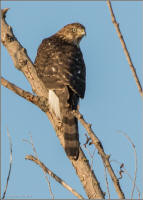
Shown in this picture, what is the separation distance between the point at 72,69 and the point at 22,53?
2.84ft

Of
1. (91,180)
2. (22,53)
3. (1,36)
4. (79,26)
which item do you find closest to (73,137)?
(91,180)

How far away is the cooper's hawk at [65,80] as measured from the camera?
5.19 metres

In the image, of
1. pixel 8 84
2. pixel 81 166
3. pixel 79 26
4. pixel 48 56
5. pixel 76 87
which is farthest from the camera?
pixel 79 26

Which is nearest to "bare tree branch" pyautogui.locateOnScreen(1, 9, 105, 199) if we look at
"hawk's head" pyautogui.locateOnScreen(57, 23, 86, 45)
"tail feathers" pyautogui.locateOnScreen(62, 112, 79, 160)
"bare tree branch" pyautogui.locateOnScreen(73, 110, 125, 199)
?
"tail feathers" pyautogui.locateOnScreen(62, 112, 79, 160)

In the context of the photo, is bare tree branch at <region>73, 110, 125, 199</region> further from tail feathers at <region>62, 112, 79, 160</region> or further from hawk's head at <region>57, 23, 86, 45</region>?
hawk's head at <region>57, 23, 86, 45</region>

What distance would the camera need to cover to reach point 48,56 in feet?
20.4

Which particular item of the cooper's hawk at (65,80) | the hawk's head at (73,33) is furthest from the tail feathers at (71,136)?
the hawk's head at (73,33)

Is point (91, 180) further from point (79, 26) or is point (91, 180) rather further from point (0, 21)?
point (79, 26)

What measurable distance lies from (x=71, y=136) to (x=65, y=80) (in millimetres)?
874

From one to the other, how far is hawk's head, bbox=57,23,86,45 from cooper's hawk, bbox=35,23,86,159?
0.75 metres

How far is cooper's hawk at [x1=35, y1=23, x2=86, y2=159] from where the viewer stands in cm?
519

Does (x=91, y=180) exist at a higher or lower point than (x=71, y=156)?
lower

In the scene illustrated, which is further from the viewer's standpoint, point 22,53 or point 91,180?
point 22,53

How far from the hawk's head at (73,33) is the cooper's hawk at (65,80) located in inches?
29.4
